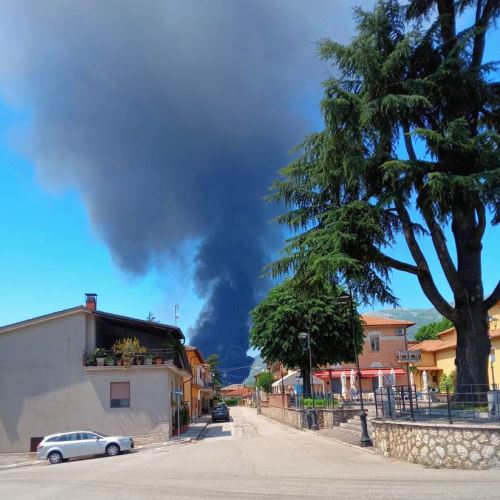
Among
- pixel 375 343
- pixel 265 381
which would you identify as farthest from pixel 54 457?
pixel 265 381

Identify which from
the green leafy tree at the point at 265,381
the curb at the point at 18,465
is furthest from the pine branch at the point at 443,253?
the green leafy tree at the point at 265,381

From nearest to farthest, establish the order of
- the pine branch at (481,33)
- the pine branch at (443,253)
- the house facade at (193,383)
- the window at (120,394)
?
1. the pine branch at (443,253)
2. the pine branch at (481,33)
3. the window at (120,394)
4. the house facade at (193,383)

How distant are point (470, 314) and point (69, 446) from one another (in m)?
18.2

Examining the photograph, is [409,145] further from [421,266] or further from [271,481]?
[271,481]

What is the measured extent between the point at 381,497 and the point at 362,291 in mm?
11629

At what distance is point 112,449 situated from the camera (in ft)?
84.4

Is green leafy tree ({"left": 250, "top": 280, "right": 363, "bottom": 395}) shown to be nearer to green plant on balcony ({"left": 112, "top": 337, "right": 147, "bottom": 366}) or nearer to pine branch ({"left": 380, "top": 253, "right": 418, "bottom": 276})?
green plant on balcony ({"left": 112, "top": 337, "right": 147, "bottom": 366})

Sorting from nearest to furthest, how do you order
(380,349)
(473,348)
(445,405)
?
(445,405) → (473,348) → (380,349)

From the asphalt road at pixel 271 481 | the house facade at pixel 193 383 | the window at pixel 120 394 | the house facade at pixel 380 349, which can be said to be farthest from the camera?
the house facade at pixel 380 349

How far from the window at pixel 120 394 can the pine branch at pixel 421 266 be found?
18557 millimetres

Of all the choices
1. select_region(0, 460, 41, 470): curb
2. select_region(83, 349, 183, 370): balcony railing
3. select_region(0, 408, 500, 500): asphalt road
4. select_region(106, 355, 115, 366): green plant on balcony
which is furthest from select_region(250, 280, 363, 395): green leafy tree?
select_region(0, 408, 500, 500): asphalt road

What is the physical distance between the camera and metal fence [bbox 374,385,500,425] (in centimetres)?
1366

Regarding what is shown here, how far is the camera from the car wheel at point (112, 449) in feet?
84.3

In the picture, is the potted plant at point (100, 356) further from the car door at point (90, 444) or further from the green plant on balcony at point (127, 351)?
the car door at point (90, 444)
